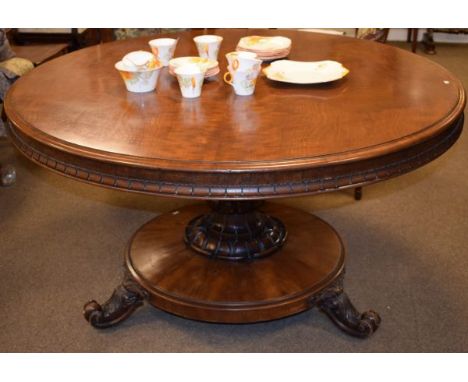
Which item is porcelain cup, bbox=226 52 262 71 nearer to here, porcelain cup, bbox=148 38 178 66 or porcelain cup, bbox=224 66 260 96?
porcelain cup, bbox=224 66 260 96

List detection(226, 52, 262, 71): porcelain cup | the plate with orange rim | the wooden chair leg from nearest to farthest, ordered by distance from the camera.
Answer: detection(226, 52, 262, 71): porcelain cup, the plate with orange rim, the wooden chair leg

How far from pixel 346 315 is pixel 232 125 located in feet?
2.65

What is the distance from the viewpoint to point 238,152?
137 centimetres

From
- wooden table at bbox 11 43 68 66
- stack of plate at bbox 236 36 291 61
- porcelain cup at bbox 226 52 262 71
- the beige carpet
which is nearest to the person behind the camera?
porcelain cup at bbox 226 52 262 71

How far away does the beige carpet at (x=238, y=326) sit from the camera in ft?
6.43

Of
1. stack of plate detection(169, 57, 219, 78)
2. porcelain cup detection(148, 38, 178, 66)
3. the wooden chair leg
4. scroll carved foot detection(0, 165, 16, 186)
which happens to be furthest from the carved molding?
scroll carved foot detection(0, 165, 16, 186)

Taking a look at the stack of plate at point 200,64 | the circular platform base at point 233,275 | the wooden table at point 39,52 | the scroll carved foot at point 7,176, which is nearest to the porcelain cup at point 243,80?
the stack of plate at point 200,64

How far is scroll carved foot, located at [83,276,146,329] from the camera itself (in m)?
1.98

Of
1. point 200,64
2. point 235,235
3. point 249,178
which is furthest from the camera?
point 235,235

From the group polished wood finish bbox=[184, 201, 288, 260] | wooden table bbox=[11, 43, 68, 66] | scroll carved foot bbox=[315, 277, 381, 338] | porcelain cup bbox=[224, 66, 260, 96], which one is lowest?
scroll carved foot bbox=[315, 277, 381, 338]

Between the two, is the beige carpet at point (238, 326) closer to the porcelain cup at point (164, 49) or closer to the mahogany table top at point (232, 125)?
the mahogany table top at point (232, 125)

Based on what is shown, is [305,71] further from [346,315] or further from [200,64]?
[346,315]

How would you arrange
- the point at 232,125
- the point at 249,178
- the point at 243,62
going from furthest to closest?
the point at 243,62
the point at 232,125
the point at 249,178

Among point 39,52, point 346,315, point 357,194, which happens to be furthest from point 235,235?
point 39,52
